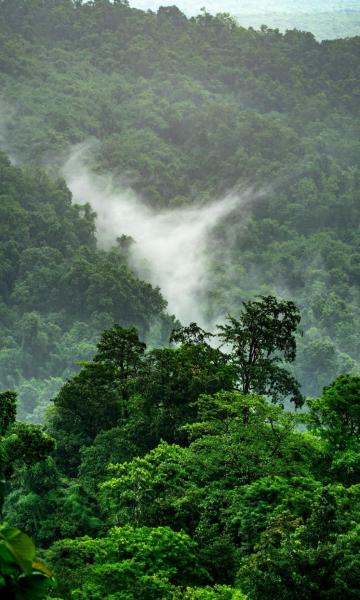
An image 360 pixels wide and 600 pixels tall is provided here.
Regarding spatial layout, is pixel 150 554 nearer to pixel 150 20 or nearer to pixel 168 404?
pixel 168 404

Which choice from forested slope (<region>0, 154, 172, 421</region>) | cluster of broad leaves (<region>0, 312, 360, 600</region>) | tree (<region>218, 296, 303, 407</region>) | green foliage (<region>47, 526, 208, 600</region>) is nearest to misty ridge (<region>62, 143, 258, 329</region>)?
forested slope (<region>0, 154, 172, 421</region>)

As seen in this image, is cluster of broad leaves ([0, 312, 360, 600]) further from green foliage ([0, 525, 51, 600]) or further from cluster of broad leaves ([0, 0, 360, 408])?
cluster of broad leaves ([0, 0, 360, 408])

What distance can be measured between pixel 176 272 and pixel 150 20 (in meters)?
66.2

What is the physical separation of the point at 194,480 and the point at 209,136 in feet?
418

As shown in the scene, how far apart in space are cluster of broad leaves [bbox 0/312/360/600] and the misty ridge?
297ft

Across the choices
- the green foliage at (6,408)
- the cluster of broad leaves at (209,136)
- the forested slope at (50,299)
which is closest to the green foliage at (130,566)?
the green foliage at (6,408)

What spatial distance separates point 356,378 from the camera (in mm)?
21812

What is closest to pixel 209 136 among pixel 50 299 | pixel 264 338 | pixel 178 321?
pixel 50 299

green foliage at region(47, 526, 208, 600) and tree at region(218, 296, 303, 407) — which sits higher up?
tree at region(218, 296, 303, 407)

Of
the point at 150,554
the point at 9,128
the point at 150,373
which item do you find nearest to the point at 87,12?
the point at 9,128

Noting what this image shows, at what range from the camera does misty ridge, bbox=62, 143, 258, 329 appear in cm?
12238

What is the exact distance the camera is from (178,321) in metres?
82.0

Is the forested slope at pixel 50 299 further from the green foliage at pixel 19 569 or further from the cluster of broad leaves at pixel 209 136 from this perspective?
the green foliage at pixel 19 569

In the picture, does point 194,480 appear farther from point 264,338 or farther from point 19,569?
point 19,569
